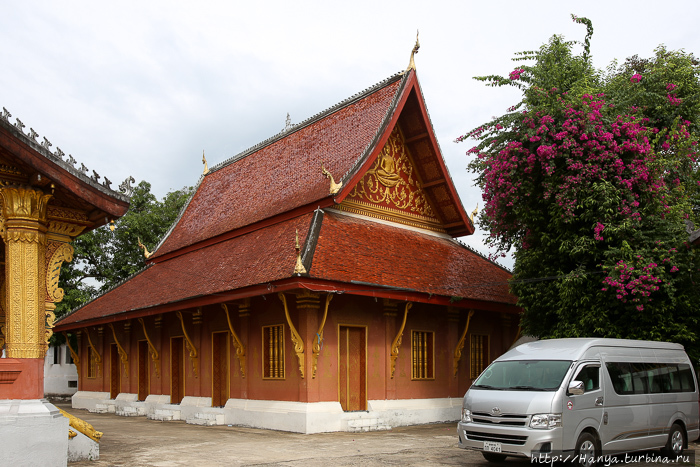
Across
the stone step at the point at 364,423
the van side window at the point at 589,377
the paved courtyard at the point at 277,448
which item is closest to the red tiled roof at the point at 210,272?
the paved courtyard at the point at 277,448

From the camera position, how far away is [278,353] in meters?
14.6

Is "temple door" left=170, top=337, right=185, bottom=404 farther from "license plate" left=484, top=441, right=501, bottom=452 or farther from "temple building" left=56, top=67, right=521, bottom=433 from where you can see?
"license plate" left=484, top=441, right=501, bottom=452

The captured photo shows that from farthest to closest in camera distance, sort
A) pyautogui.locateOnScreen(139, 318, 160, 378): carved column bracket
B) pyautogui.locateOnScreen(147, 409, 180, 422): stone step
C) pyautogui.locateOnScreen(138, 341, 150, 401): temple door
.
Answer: pyautogui.locateOnScreen(138, 341, 150, 401): temple door < pyautogui.locateOnScreen(139, 318, 160, 378): carved column bracket < pyautogui.locateOnScreen(147, 409, 180, 422): stone step


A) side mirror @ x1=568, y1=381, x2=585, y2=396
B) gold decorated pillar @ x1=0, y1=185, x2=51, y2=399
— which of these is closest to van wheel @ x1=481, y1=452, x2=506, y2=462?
side mirror @ x1=568, y1=381, x2=585, y2=396

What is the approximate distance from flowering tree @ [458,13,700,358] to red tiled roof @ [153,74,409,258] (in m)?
3.44

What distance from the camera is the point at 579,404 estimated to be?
8828 mm

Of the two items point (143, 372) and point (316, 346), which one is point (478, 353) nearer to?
point (316, 346)

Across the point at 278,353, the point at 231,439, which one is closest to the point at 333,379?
the point at 278,353

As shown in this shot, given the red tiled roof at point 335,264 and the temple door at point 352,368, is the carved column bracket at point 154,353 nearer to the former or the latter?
the red tiled roof at point 335,264

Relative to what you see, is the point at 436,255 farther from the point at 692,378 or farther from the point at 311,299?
the point at 692,378

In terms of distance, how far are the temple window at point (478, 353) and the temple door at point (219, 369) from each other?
6.22 metres

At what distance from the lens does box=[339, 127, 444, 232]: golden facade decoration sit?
55.4ft

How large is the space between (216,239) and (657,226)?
38.5 feet

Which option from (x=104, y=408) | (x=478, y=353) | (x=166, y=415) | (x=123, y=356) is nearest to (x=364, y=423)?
(x=478, y=353)
